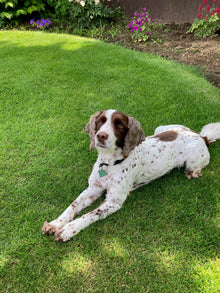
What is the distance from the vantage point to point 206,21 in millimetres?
6621

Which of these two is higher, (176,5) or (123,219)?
(176,5)

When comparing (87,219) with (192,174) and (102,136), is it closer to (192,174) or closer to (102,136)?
(102,136)

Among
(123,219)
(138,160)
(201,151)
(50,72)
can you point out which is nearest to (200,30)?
(50,72)

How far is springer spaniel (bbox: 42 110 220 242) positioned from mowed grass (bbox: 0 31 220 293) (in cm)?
13

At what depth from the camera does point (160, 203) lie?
9.27 ft

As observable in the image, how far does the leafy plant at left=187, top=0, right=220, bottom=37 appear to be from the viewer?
6401mm

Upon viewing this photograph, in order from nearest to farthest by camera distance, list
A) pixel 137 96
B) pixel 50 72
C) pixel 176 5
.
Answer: pixel 137 96 → pixel 50 72 → pixel 176 5

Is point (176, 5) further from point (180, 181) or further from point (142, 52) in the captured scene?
point (180, 181)

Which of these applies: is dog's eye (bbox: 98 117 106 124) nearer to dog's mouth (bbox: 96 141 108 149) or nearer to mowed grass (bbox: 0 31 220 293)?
dog's mouth (bbox: 96 141 108 149)

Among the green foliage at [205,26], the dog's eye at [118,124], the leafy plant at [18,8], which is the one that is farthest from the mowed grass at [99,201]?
the leafy plant at [18,8]

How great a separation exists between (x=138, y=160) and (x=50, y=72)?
354 cm

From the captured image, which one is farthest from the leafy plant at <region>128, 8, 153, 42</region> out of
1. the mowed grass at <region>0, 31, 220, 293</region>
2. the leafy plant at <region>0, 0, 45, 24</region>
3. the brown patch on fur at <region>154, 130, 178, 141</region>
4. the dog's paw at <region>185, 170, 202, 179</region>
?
the dog's paw at <region>185, 170, 202, 179</region>

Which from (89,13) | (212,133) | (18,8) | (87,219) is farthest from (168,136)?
(18,8)

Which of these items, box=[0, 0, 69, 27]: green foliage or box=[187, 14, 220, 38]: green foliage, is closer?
box=[187, 14, 220, 38]: green foliage
